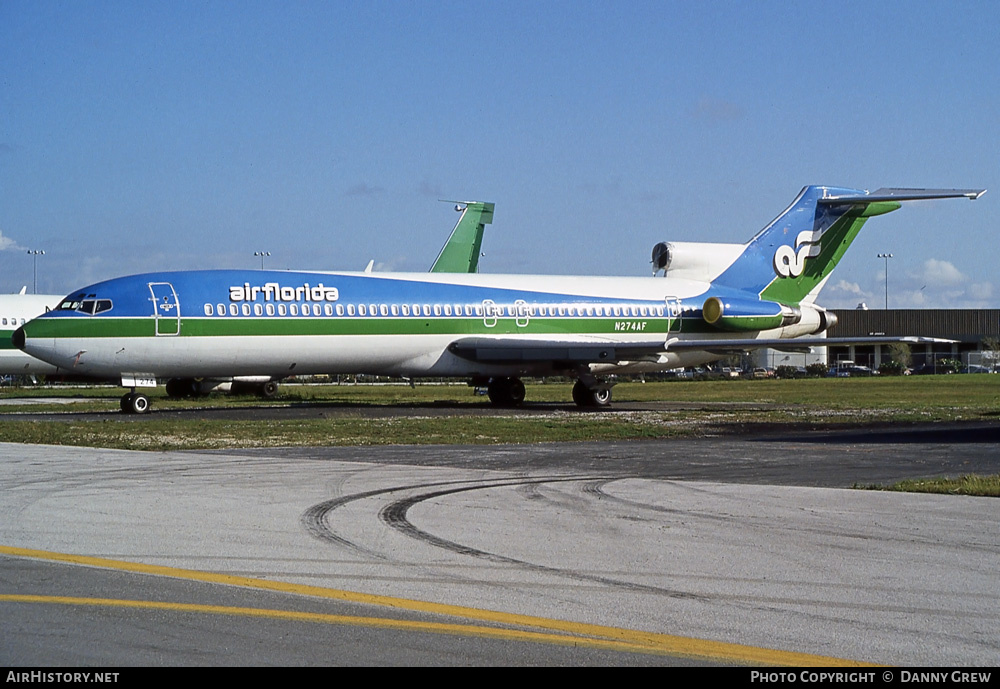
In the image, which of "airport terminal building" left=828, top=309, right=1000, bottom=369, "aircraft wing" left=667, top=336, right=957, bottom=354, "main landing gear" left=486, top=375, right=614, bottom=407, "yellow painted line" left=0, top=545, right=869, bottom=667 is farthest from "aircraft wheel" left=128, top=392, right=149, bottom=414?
"airport terminal building" left=828, top=309, right=1000, bottom=369

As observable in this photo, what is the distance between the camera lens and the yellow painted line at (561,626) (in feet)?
19.2

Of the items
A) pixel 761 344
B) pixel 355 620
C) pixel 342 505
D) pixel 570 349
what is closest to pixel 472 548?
pixel 355 620

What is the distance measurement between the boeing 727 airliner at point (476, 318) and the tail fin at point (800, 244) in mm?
47

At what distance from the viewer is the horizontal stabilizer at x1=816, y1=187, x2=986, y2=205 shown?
3378cm

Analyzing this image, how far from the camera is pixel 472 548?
29.7 ft

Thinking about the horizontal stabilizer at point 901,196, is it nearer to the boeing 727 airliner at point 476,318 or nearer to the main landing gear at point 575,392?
the boeing 727 airliner at point 476,318

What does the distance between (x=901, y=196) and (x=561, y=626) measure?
107 feet

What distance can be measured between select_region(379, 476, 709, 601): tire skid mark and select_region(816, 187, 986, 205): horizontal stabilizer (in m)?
25.1

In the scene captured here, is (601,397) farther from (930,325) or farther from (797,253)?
(930,325)

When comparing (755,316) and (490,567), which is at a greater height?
(755,316)

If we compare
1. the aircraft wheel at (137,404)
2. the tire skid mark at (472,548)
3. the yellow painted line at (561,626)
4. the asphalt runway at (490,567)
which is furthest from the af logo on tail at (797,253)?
the yellow painted line at (561,626)

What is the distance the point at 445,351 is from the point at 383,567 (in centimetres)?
2541

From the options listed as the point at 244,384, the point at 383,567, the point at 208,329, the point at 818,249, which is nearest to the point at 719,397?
the point at 818,249

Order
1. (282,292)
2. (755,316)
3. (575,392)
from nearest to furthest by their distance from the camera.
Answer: (282,292)
(575,392)
(755,316)
